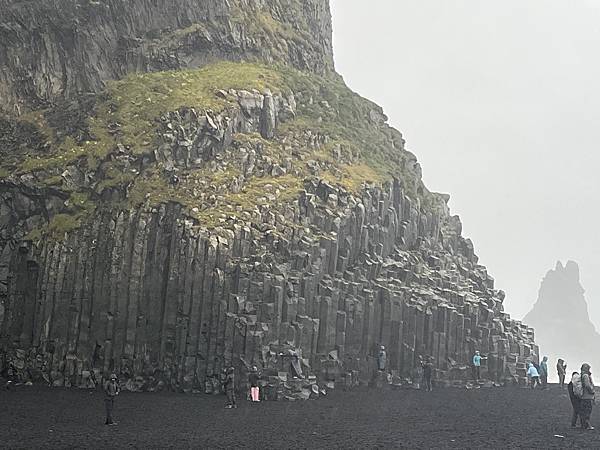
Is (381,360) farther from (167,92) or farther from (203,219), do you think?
(167,92)

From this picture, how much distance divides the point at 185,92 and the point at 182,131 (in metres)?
Result: 4.96

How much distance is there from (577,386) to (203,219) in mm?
24716

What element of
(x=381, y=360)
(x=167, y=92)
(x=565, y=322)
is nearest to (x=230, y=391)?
(x=381, y=360)

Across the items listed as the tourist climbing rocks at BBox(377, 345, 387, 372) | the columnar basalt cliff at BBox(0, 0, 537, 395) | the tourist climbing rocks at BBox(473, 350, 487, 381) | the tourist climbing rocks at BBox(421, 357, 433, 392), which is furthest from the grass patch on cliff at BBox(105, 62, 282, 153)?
the tourist climbing rocks at BBox(473, 350, 487, 381)

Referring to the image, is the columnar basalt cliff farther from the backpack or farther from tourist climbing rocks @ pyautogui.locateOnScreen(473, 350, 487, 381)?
the backpack

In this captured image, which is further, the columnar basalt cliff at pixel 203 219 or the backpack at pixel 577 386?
the columnar basalt cliff at pixel 203 219

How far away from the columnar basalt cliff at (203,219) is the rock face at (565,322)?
5029 inches

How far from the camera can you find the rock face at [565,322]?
181 metres

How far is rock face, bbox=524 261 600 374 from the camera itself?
594 ft

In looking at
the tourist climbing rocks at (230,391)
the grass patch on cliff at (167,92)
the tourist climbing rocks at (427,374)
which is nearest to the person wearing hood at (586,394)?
the tourist climbing rocks at (230,391)

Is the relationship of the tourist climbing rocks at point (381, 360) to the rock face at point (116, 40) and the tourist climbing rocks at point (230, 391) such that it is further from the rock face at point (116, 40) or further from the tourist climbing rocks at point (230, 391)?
the rock face at point (116, 40)

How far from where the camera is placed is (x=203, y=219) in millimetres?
46094

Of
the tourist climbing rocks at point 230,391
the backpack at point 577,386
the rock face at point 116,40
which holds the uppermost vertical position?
the rock face at point 116,40

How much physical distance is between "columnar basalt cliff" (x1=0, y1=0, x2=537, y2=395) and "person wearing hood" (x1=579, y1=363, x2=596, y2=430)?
54.7ft
